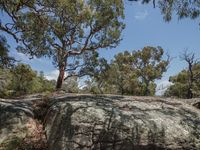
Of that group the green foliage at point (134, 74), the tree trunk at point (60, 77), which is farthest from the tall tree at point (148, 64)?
the tree trunk at point (60, 77)

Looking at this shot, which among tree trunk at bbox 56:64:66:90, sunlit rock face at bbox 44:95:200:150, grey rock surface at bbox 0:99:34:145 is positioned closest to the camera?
sunlit rock face at bbox 44:95:200:150

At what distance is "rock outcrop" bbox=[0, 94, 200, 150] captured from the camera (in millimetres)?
8438

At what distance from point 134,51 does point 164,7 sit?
103 ft

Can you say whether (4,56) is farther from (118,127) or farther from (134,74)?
(134,74)

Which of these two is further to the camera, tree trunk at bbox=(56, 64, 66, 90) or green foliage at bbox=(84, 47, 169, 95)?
green foliage at bbox=(84, 47, 169, 95)

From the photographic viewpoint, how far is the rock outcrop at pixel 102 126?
8438 millimetres

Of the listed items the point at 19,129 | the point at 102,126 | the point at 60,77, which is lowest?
the point at 19,129

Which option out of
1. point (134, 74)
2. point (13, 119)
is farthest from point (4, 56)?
point (134, 74)

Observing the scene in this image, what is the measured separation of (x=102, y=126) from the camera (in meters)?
8.79

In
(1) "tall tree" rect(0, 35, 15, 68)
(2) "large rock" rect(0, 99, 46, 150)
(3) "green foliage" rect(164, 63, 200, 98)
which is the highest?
(3) "green foliage" rect(164, 63, 200, 98)

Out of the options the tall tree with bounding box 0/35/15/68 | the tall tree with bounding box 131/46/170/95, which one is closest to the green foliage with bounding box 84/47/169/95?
the tall tree with bounding box 131/46/170/95

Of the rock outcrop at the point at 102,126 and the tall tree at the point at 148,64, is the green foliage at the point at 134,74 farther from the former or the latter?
the rock outcrop at the point at 102,126

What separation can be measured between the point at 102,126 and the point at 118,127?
0.48 meters

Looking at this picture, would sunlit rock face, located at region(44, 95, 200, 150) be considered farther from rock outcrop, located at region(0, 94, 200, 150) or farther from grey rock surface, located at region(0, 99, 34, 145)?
grey rock surface, located at region(0, 99, 34, 145)
